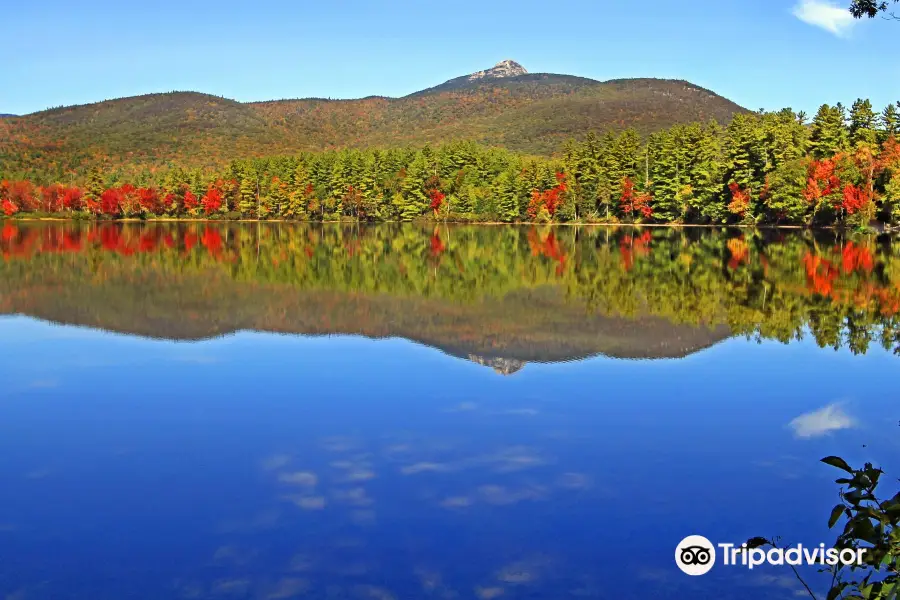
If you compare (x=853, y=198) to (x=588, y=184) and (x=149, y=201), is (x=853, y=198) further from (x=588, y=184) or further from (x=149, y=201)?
(x=149, y=201)

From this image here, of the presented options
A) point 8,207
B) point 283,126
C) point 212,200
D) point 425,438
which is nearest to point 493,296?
point 425,438

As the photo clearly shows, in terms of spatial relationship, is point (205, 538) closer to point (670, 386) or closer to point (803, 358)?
point (670, 386)

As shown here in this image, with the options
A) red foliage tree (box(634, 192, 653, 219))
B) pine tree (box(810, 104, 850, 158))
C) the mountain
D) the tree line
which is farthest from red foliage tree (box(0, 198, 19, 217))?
pine tree (box(810, 104, 850, 158))

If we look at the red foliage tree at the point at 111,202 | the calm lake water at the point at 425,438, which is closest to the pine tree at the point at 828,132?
the calm lake water at the point at 425,438

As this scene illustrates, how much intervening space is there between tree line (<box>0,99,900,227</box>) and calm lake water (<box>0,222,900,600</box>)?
145 feet

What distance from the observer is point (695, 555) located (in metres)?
6.16

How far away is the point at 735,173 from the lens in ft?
223

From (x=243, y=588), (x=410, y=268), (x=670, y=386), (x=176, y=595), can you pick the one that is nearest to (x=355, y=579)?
(x=243, y=588)

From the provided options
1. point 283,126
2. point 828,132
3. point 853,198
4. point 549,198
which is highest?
point 283,126

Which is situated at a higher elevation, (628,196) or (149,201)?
(628,196)

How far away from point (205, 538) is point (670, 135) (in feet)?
242

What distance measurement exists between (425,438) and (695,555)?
3.69m

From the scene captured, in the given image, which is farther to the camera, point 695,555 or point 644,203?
point 644,203

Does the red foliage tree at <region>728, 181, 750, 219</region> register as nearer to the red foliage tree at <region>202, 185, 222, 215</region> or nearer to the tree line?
the tree line
